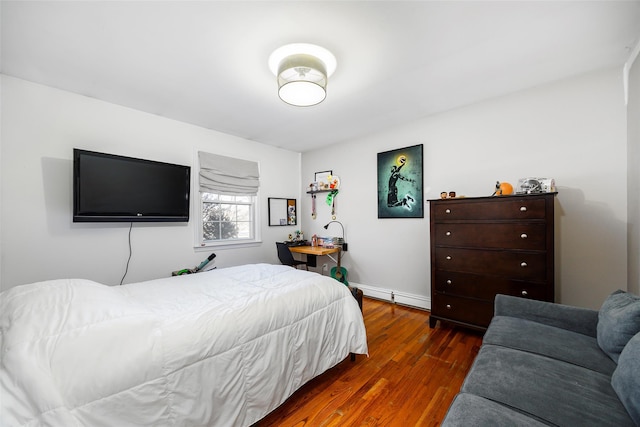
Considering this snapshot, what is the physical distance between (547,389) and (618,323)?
1.73ft

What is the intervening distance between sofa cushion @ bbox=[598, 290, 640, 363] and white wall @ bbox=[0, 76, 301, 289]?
3734mm

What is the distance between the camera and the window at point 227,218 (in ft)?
11.5

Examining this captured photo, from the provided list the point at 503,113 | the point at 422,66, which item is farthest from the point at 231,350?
the point at 503,113

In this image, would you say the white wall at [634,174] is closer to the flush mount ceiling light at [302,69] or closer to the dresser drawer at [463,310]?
the dresser drawer at [463,310]

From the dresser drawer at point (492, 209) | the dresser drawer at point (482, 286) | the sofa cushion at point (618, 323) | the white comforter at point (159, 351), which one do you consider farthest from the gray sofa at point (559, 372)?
the white comforter at point (159, 351)

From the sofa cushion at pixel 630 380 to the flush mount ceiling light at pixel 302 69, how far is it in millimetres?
2213

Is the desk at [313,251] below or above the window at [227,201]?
below

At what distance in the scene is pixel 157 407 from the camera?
1050 millimetres

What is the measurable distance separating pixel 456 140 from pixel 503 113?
50cm

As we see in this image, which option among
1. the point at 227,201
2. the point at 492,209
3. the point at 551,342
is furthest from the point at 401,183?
the point at 227,201

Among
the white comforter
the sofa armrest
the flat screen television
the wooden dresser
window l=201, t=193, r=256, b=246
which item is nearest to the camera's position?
the white comforter

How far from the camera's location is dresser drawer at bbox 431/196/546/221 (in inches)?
82.5

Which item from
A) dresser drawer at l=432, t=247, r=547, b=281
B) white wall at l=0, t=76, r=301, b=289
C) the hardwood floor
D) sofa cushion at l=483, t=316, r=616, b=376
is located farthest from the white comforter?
dresser drawer at l=432, t=247, r=547, b=281

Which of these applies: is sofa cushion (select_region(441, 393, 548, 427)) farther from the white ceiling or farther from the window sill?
the window sill
